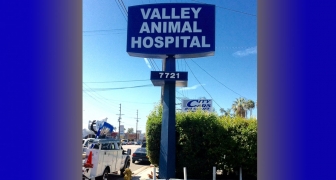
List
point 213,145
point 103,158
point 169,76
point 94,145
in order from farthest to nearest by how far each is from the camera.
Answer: point 103,158, point 94,145, point 213,145, point 169,76

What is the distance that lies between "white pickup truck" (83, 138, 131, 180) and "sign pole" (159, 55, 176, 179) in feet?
8.60

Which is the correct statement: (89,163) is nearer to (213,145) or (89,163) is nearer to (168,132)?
(168,132)

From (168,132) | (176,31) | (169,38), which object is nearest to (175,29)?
(176,31)

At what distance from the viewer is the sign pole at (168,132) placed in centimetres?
1069

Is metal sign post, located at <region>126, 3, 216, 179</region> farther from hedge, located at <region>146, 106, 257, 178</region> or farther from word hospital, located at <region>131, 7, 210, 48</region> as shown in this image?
→ hedge, located at <region>146, 106, 257, 178</region>

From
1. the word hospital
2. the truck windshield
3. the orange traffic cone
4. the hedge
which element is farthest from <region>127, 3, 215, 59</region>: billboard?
the orange traffic cone

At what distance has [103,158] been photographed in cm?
1184

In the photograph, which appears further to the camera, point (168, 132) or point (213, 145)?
point (213, 145)

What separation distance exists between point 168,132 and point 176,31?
387cm

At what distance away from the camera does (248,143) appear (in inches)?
440

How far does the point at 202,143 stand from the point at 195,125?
0.78 meters
